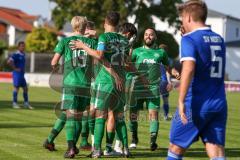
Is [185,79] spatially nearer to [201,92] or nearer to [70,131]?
[201,92]

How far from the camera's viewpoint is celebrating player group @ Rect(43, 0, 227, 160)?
7.39 meters

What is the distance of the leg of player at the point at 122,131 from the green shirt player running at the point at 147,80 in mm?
1425

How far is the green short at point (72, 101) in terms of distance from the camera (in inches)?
424

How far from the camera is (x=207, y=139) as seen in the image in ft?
24.5

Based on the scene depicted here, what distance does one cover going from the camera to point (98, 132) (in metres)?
10.7

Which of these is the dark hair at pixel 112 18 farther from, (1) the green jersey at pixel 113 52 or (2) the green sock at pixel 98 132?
(2) the green sock at pixel 98 132

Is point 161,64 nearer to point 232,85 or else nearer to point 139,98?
point 139,98

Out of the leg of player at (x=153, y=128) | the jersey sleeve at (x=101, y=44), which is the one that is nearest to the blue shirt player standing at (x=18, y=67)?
the leg of player at (x=153, y=128)

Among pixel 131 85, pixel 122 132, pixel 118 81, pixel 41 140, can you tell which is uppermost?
pixel 118 81

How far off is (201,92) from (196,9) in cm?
84

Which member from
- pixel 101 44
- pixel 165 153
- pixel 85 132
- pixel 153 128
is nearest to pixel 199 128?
pixel 101 44

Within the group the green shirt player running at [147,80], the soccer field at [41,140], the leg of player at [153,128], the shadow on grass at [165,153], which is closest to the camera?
the soccer field at [41,140]

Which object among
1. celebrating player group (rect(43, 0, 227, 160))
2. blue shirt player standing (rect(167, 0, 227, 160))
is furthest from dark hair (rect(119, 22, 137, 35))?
blue shirt player standing (rect(167, 0, 227, 160))

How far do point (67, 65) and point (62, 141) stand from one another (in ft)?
8.91
